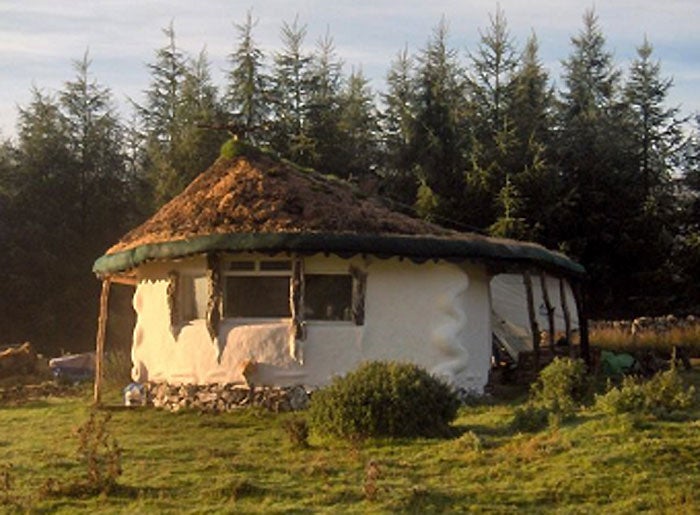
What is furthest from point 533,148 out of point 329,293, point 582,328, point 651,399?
point 651,399

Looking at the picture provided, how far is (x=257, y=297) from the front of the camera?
16.1m

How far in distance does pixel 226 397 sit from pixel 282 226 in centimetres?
271

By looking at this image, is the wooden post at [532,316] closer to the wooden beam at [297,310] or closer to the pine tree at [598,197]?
the wooden beam at [297,310]

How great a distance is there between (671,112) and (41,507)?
30100mm

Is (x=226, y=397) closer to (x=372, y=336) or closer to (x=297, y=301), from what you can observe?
(x=297, y=301)

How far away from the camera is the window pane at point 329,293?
52.1 ft

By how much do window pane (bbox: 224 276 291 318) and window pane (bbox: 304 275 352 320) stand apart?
16.6 inches

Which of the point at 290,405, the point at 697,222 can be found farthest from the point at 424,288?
the point at 697,222

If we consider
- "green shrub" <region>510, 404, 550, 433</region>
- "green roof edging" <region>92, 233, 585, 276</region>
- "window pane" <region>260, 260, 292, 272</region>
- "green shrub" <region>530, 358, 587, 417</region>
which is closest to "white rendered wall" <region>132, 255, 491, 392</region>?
"window pane" <region>260, 260, 292, 272</region>

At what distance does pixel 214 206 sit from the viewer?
53.8ft

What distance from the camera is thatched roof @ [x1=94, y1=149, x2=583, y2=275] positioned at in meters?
15.1

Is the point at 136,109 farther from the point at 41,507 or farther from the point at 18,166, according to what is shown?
the point at 41,507

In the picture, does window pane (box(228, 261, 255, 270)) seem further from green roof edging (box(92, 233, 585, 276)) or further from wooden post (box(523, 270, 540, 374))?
wooden post (box(523, 270, 540, 374))

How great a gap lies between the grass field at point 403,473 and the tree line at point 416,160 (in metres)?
17.3
